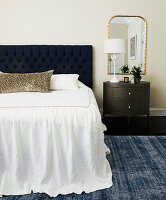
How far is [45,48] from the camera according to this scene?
3.75 metres

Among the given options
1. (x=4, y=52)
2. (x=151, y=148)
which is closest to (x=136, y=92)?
(x=151, y=148)

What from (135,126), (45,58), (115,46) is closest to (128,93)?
(135,126)

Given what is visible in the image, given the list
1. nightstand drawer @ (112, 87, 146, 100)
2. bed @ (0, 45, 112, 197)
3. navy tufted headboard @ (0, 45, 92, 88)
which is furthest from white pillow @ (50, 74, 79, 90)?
bed @ (0, 45, 112, 197)

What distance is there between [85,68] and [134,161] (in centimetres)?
204

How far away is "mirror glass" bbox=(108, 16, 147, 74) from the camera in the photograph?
384 cm

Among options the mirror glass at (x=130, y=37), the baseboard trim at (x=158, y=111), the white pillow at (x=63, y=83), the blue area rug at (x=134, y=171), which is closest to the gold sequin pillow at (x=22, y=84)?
the white pillow at (x=63, y=83)

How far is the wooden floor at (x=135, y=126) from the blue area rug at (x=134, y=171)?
0.24 metres

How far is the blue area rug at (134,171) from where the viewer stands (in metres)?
1.74

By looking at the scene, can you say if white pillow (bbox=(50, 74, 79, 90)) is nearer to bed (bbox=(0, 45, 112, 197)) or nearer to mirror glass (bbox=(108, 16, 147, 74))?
mirror glass (bbox=(108, 16, 147, 74))

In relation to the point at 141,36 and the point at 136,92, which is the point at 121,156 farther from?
the point at 141,36

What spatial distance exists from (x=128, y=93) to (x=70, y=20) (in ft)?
5.54

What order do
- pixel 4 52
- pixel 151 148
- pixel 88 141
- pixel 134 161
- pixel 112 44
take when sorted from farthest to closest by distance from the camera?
pixel 4 52
pixel 112 44
pixel 151 148
pixel 134 161
pixel 88 141

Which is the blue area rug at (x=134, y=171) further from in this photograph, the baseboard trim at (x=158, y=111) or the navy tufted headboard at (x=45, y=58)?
the navy tufted headboard at (x=45, y=58)

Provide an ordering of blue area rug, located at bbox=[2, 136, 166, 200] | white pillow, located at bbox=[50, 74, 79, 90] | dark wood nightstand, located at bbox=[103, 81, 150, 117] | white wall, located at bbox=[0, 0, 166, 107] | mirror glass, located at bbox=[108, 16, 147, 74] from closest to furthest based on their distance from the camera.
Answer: blue area rug, located at bbox=[2, 136, 166, 200]
white pillow, located at bbox=[50, 74, 79, 90]
dark wood nightstand, located at bbox=[103, 81, 150, 117]
white wall, located at bbox=[0, 0, 166, 107]
mirror glass, located at bbox=[108, 16, 147, 74]
